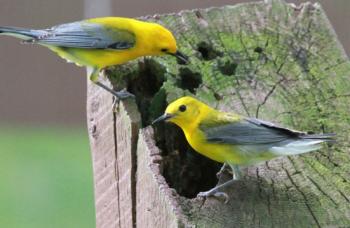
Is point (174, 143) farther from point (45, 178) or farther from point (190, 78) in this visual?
point (45, 178)

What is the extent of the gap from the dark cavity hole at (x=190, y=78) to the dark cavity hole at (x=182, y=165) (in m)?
0.20

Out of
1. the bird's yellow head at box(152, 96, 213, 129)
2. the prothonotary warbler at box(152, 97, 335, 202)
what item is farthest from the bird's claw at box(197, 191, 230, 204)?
the bird's yellow head at box(152, 96, 213, 129)

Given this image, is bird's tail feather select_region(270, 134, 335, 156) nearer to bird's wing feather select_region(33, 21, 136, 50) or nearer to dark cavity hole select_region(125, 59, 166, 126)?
dark cavity hole select_region(125, 59, 166, 126)

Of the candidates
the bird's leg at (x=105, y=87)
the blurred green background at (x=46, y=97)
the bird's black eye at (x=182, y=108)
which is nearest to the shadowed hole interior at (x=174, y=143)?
the bird's leg at (x=105, y=87)

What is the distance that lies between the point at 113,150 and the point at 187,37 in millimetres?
756

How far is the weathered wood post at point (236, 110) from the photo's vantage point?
4.19 m

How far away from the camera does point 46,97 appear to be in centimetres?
1123

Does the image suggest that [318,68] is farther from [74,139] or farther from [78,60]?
[74,139]

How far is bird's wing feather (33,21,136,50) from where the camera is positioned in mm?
5621

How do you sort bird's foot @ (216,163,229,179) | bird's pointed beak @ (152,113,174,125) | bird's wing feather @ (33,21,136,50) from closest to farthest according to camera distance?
bird's pointed beak @ (152,113,174,125), bird's foot @ (216,163,229,179), bird's wing feather @ (33,21,136,50)

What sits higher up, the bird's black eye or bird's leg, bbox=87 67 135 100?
the bird's black eye

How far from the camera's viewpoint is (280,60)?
508 cm

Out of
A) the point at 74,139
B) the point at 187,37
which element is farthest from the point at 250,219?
the point at 74,139

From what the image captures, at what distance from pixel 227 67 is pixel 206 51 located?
17cm
